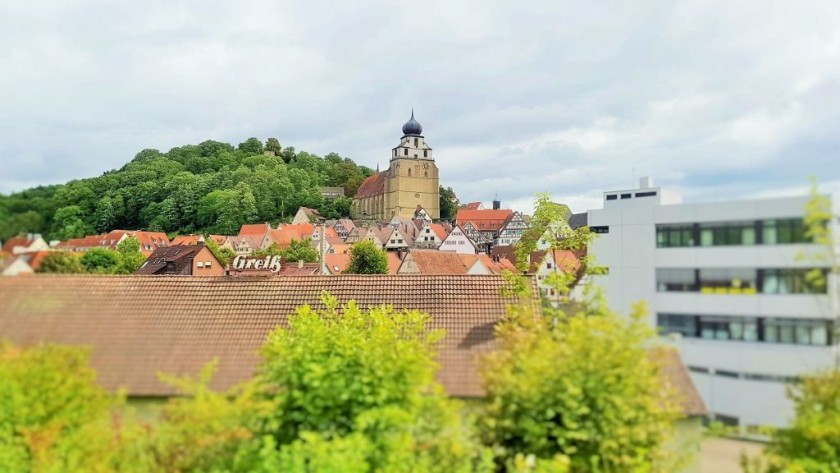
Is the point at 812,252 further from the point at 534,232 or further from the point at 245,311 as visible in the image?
the point at 534,232

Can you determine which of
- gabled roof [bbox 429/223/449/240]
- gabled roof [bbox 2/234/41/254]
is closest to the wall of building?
gabled roof [bbox 2/234/41/254]

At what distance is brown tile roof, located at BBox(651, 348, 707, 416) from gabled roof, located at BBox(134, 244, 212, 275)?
58.4ft

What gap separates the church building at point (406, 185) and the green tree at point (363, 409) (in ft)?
266

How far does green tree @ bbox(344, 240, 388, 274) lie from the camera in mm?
39031

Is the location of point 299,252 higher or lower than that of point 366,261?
higher

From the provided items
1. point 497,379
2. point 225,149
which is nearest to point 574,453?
point 497,379

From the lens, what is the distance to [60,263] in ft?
23.9

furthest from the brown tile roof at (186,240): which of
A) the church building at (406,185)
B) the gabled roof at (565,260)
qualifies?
the church building at (406,185)

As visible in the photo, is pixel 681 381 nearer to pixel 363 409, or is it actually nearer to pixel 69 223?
pixel 363 409

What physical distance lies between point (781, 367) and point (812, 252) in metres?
1.06

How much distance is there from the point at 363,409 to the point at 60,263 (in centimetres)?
391

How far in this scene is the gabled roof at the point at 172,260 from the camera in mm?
21406

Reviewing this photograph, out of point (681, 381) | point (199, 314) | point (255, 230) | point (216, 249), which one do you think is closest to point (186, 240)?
point (216, 249)

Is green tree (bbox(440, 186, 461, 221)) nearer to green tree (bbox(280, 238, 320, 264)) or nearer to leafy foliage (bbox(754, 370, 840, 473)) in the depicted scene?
green tree (bbox(280, 238, 320, 264))
